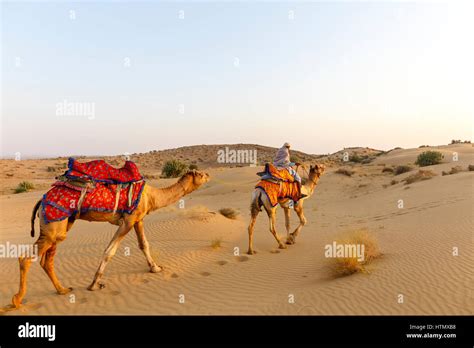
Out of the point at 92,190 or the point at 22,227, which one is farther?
the point at 22,227

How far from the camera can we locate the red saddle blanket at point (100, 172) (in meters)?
5.88

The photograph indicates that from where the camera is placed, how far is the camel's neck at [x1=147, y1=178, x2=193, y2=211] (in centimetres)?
678

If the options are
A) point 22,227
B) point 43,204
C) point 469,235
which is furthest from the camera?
point 22,227

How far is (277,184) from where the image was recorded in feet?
31.2

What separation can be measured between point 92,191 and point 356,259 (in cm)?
563

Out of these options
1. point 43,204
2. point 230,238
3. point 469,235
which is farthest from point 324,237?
point 43,204

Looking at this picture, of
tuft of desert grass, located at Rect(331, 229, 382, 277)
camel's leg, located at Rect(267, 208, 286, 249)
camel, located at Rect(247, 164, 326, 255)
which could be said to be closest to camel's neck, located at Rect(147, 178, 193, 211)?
camel, located at Rect(247, 164, 326, 255)

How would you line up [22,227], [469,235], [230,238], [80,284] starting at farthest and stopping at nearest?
[22,227] → [230,238] → [469,235] → [80,284]

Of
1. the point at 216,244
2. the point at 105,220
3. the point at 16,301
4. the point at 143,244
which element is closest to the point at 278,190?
the point at 216,244

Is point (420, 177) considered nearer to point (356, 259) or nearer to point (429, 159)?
point (429, 159)

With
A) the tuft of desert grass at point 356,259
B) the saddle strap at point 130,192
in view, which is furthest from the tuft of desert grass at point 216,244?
the saddle strap at point 130,192

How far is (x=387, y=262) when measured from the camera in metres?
7.30
